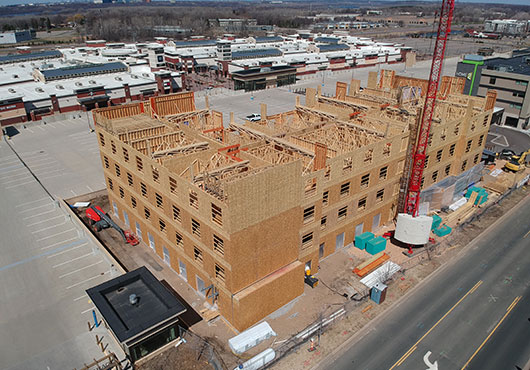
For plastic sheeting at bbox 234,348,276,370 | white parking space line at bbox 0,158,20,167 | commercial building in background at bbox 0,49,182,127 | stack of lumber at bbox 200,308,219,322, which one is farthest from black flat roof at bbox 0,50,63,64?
plastic sheeting at bbox 234,348,276,370

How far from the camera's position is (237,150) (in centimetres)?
3978

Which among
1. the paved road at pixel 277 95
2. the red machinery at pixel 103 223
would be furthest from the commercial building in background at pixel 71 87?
the red machinery at pixel 103 223

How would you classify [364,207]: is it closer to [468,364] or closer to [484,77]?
[468,364]

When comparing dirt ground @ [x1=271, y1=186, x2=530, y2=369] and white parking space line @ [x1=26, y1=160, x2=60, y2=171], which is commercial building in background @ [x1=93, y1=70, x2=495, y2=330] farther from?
white parking space line @ [x1=26, y1=160, x2=60, y2=171]

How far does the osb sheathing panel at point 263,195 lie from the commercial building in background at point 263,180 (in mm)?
105

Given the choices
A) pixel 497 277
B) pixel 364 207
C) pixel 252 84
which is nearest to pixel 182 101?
pixel 364 207

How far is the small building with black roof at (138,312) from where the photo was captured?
29359 millimetres

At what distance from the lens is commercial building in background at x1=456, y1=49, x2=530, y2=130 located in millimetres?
87938

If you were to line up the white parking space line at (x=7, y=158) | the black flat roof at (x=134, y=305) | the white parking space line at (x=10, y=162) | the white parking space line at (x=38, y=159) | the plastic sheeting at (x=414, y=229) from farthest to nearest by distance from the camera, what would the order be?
the white parking space line at (x=7, y=158)
the white parking space line at (x=38, y=159)
the white parking space line at (x=10, y=162)
the plastic sheeting at (x=414, y=229)
the black flat roof at (x=134, y=305)

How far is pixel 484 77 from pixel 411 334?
3403 inches

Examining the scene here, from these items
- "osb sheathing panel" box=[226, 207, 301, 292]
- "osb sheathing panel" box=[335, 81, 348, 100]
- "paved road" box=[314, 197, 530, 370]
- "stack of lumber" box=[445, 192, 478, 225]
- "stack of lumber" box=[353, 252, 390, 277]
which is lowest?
"paved road" box=[314, 197, 530, 370]

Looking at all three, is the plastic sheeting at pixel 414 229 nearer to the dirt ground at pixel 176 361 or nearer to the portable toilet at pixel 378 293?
the portable toilet at pixel 378 293

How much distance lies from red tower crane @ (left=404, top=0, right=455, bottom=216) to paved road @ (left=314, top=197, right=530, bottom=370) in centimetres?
914

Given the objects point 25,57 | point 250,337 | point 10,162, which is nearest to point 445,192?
point 250,337
